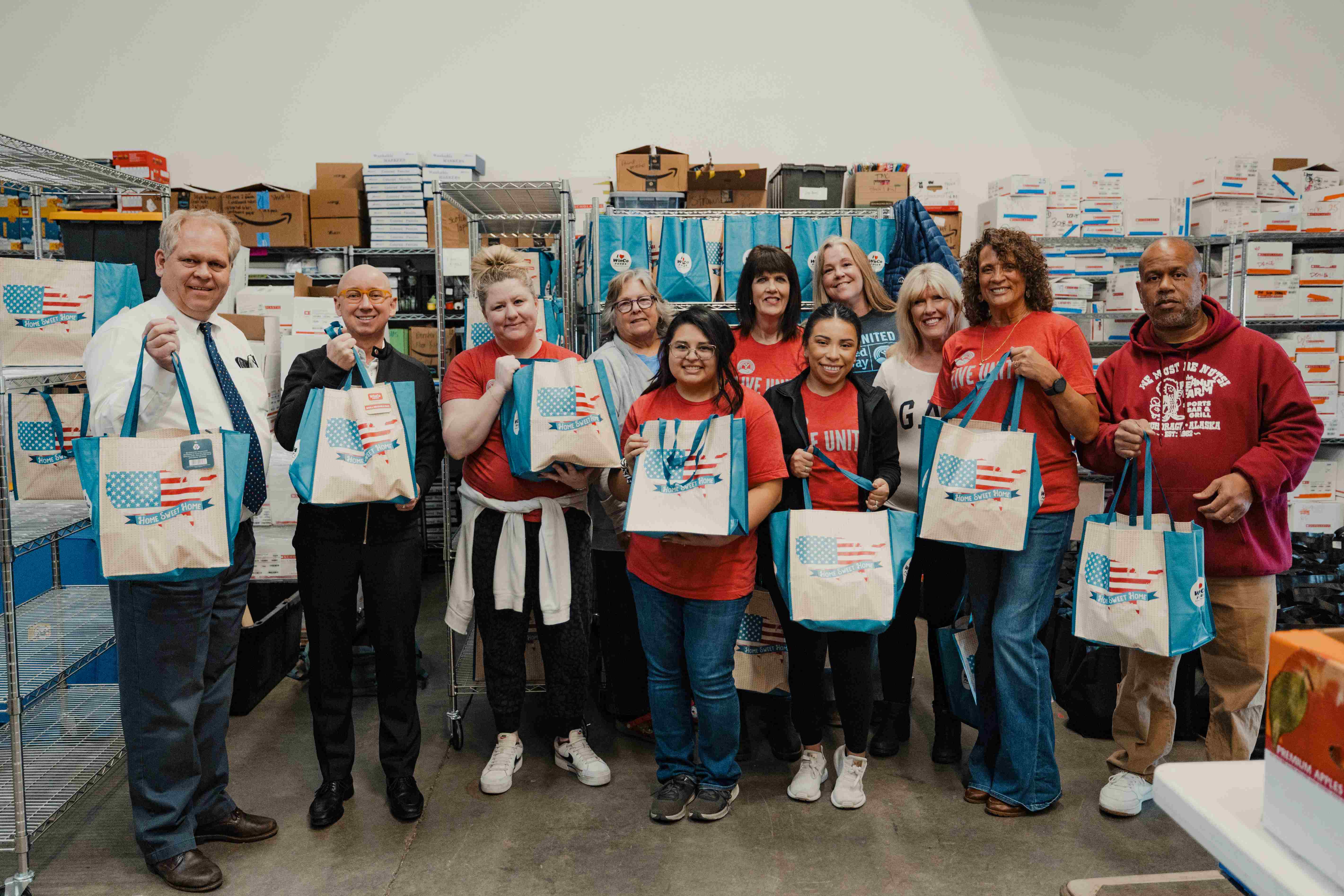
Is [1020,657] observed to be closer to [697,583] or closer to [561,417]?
[697,583]

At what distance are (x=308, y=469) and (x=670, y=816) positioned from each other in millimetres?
1449

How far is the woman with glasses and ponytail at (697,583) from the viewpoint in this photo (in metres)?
2.40

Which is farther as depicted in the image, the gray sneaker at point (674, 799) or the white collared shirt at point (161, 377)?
the gray sneaker at point (674, 799)

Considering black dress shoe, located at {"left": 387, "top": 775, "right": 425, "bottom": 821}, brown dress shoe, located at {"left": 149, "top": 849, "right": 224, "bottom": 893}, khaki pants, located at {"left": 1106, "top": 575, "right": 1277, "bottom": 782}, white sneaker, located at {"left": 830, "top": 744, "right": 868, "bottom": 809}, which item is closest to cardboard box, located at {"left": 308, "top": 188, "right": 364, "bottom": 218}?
black dress shoe, located at {"left": 387, "top": 775, "right": 425, "bottom": 821}

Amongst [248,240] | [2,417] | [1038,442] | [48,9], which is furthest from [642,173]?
[48,9]

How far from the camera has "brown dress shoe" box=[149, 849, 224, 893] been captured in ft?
7.30

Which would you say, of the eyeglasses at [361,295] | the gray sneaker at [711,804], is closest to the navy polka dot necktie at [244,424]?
the eyeglasses at [361,295]

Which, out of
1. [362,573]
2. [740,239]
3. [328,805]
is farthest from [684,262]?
[328,805]

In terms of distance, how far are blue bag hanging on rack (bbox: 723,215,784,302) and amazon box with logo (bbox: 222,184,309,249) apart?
340cm

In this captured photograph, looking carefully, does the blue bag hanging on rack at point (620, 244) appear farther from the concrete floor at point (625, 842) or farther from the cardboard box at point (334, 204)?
the cardboard box at point (334, 204)

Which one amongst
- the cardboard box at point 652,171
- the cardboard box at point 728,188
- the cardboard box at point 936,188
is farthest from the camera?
the cardboard box at point 936,188

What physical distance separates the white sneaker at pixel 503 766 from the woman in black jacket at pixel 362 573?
0.71ft

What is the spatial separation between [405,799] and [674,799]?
82cm

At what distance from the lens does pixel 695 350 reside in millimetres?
2393
